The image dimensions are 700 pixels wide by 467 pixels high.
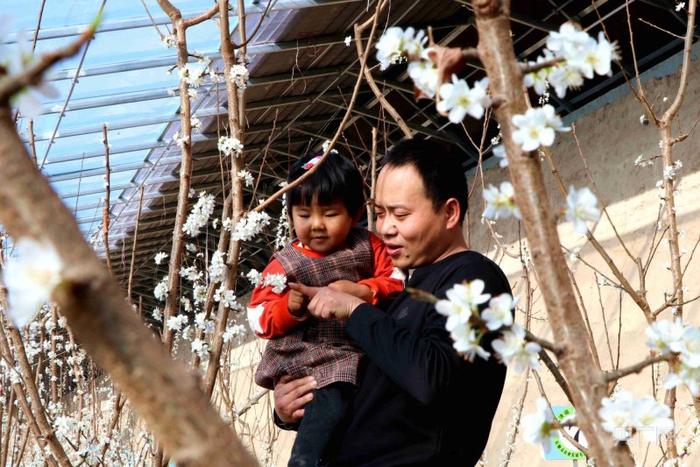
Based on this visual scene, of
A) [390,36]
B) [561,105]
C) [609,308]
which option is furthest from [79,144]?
[390,36]

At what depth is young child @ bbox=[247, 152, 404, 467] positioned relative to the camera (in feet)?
5.52

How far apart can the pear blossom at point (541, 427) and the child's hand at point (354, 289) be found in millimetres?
890

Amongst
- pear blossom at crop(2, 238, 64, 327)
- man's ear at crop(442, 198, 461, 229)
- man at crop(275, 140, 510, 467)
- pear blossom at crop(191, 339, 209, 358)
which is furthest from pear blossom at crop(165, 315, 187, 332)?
pear blossom at crop(2, 238, 64, 327)

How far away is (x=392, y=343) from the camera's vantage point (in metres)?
1.33

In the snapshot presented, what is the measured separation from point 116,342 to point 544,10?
7694 mm

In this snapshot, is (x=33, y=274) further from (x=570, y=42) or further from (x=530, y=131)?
(x=570, y=42)

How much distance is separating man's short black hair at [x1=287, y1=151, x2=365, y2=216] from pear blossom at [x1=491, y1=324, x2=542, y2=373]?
1039mm

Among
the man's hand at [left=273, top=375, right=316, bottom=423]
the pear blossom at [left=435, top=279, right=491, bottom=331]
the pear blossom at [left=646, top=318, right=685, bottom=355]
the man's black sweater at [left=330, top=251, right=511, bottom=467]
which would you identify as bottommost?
the pear blossom at [left=646, top=318, right=685, bottom=355]

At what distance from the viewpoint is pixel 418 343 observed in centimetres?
131

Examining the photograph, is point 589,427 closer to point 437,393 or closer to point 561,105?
point 437,393

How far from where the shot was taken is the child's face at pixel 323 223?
180cm

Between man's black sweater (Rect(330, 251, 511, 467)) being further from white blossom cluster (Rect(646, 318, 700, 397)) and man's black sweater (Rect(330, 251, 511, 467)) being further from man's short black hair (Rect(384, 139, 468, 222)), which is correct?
white blossom cluster (Rect(646, 318, 700, 397))

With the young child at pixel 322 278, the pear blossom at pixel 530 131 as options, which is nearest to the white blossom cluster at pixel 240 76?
the young child at pixel 322 278

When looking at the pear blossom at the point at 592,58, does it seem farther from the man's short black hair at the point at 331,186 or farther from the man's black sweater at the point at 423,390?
the man's short black hair at the point at 331,186
